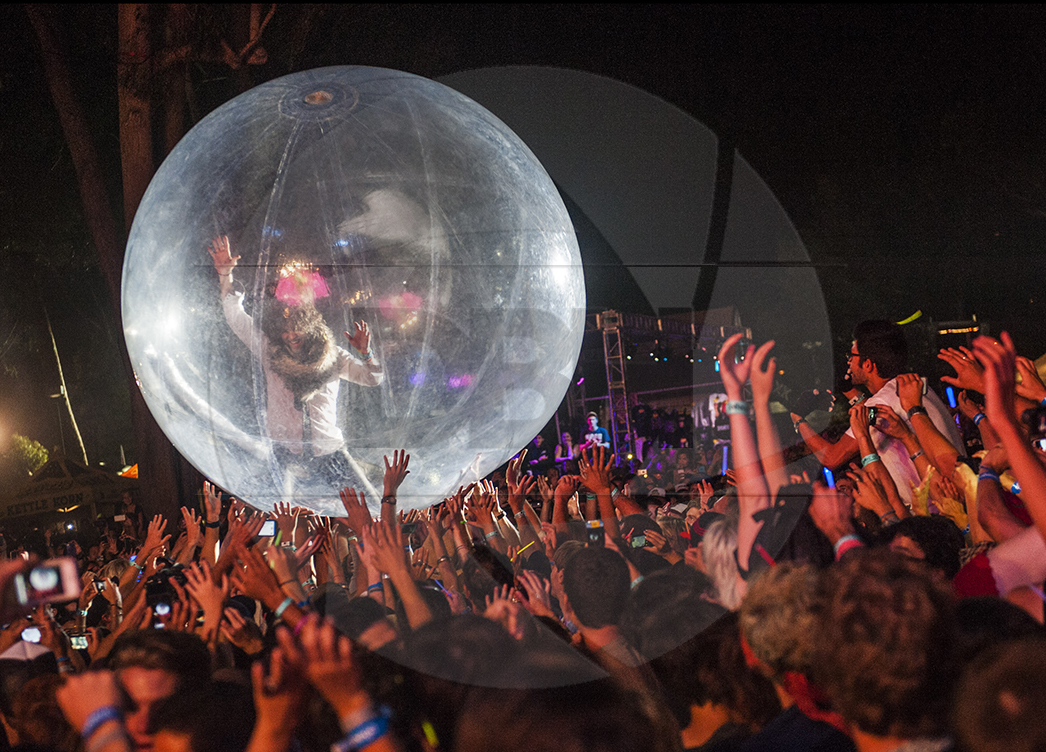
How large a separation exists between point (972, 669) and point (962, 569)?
1605 millimetres

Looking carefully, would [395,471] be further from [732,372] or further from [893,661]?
[893,661]

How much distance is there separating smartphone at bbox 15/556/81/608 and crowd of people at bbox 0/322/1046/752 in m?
0.03

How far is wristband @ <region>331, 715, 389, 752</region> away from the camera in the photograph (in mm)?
1886

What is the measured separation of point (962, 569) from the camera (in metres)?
3.08

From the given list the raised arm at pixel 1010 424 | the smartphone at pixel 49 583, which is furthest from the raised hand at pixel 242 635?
the raised arm at pixel 1010 424

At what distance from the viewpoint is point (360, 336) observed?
5363 millimetres

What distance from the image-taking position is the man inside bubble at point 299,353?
5312 millimetres

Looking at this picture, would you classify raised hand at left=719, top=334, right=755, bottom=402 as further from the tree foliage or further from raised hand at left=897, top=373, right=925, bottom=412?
the tree foliage

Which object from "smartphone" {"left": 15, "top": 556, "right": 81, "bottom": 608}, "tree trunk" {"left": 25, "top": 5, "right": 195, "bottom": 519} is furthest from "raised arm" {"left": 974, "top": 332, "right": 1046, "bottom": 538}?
"tree trunk" {"left": 25, "top": 5, "right": 195, "bottom": 519}

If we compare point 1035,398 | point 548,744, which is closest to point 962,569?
point 1035,398

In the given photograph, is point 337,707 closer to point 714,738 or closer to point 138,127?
point 714,738

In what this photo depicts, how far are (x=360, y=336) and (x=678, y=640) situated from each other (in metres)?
3.19

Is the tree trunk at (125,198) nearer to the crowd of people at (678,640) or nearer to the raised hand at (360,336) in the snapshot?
the raised hand at (360,336)

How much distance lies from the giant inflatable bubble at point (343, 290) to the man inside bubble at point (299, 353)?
0.01 meters
